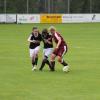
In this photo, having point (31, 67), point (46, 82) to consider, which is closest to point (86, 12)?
point (31, 67)

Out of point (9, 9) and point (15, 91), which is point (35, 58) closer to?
point (15, 91)

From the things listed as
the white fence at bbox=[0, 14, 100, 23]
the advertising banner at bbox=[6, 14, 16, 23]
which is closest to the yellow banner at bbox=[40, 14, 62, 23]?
the white fence at bbox=[0, 14, 100, 23]

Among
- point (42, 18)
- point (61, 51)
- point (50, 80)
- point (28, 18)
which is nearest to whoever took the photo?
point (50, 80)

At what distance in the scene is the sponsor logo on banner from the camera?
61197mm

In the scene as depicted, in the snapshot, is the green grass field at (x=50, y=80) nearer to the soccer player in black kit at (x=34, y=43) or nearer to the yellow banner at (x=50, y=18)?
the soccer player in black kit at (x=34, y=43)

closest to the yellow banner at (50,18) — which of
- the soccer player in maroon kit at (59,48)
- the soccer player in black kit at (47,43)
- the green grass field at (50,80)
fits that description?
the green grass field at (50,80)

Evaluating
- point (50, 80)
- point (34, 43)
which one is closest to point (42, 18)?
point (34, 43)

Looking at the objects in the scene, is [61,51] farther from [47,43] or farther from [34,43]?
[34,43]

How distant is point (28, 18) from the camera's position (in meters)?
61.8

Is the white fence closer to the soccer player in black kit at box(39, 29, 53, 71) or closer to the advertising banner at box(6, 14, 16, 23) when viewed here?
the advertising banner at box(6, 14, 16, 23)

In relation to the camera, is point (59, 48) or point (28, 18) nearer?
point (59, 48)

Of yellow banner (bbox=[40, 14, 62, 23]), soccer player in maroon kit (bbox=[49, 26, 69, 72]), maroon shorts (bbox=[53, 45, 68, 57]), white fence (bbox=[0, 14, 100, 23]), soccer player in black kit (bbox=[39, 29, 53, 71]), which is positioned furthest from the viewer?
yellow banner (bbox=[40, 14, 62, 23])

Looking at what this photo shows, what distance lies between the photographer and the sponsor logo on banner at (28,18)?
61.2m

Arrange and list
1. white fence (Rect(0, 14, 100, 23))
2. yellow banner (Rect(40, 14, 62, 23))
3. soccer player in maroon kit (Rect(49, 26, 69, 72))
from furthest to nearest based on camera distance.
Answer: yellow banner (Rect(40, 14, 62, 23)) < white fence (Rect(0, 14, 100, 23)) < soccer player in maroon kit (Rect(49, 26, 69, 72))
